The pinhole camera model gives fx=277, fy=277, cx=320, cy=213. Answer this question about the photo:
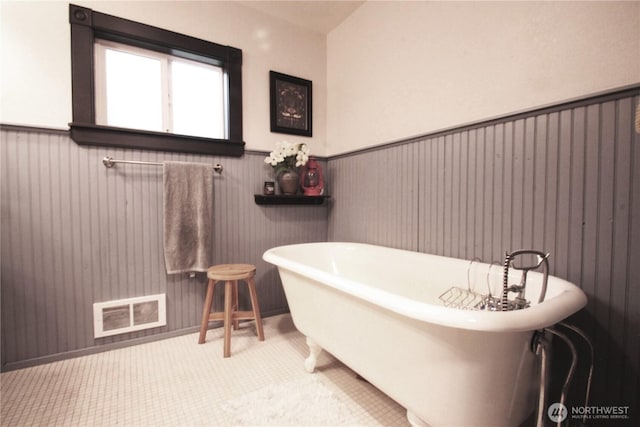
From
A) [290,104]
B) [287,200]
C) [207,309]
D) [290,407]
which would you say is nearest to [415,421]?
[290,407]

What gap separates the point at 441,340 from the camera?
809 mm

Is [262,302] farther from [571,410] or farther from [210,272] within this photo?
[571,410]

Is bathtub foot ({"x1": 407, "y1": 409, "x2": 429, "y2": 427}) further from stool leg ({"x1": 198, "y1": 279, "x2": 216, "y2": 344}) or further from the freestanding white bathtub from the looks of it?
stool leg ({"x1": 198, "y1": 279, "x2": 216, "y2": 344})

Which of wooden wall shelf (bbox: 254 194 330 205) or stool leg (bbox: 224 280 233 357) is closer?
stool leg (bbox: 224 280 233 357)

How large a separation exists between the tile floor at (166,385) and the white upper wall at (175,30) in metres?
1.35

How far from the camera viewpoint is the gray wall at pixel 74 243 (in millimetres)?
1479

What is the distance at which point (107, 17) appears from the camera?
1.64 meters

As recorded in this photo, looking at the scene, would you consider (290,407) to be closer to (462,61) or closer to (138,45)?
(462,61)

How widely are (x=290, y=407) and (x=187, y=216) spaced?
1.31 meters

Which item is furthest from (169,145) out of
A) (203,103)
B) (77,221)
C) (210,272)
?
(210,272)

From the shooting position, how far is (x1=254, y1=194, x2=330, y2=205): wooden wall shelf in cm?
216

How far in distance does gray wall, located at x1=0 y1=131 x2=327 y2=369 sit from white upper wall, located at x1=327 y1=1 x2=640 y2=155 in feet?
4.19

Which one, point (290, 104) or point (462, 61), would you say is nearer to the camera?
point (462, 61)

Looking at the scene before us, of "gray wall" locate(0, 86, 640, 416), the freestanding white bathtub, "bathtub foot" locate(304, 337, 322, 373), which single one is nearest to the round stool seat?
"gray wall" locate(0, 86, 640, 416)
